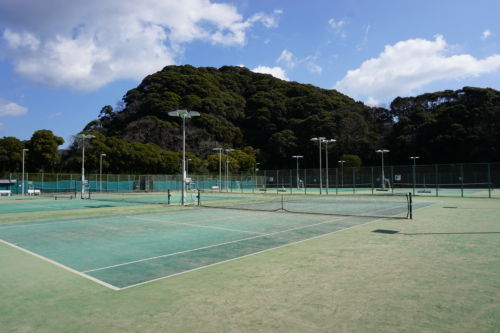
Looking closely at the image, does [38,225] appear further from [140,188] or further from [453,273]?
[140,188]

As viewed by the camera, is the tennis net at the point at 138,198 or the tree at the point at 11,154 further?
the tree at the point at 11,154

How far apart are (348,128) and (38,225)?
216ft

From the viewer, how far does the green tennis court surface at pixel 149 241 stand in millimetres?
A: 6465

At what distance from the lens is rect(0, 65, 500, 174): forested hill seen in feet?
190

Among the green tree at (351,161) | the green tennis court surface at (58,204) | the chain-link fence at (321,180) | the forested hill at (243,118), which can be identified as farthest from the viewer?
the forested hill at (243,118)

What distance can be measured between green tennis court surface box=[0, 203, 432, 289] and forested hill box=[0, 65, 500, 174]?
47.1 m

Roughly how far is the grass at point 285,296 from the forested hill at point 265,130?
5372 cm

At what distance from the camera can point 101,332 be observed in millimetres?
3686

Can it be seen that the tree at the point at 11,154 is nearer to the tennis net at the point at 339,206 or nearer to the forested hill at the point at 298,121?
the forested hill at the point at 298,121

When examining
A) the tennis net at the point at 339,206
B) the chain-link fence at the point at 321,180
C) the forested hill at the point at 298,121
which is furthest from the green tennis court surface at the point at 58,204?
the forested hill at the point at 298,121

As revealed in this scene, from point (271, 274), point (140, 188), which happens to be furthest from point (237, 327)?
point (140, 188)

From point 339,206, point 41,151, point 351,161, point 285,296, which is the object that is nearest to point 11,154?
point 41,151

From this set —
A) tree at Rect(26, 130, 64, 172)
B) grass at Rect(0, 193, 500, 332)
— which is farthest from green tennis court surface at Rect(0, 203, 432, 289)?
tree at Rect(26, 130, 64, 172)

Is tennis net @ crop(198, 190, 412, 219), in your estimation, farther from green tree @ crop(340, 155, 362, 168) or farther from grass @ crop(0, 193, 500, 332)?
green tree @ crop(340, 155, 362, 168)
